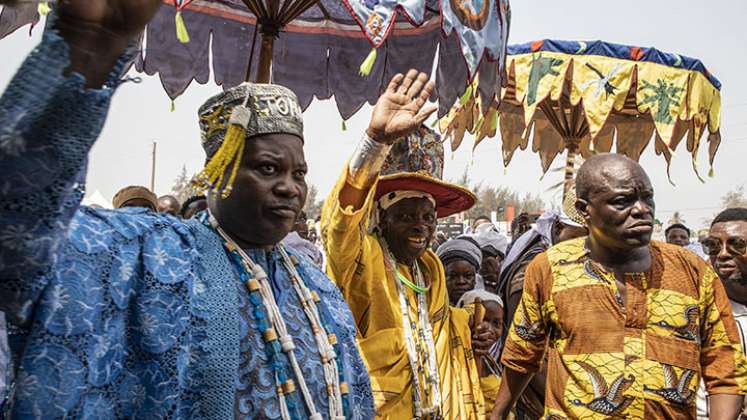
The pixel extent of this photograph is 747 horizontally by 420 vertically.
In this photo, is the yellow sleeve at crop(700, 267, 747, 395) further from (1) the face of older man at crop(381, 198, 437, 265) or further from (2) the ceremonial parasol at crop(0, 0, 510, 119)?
(2) the ceremonial parasol at crop(0, 0, 510, 119)

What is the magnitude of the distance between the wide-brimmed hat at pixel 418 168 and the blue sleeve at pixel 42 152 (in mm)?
2101

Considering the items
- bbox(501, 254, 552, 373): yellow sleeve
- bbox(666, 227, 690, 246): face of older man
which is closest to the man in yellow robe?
bbox(501, 254, 552, 373): yellow sleeve

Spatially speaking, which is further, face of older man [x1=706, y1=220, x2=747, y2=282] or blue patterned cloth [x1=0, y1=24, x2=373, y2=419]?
face of older man [x1=706, y1=220, x2=747, y2=282]

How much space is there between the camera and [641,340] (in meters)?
2.71

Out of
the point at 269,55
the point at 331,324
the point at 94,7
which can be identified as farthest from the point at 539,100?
the point at 94,7

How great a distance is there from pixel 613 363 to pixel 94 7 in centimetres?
246

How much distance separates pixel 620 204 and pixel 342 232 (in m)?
1.27

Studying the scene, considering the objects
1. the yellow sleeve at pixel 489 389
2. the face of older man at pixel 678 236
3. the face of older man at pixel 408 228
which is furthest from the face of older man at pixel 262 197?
the face of older man at pixel 678 236

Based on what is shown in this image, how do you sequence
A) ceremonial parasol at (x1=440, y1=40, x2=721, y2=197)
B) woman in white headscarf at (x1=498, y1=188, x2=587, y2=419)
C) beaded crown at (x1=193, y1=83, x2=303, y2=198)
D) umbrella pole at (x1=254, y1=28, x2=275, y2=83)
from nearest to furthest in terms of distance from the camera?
beaded crown at (x1=193, y1=83, x2=303, y2=198) < woman in white headscarf at (x1=498, y1=188, x2=587, y2=419) < umbrella pole at (x1=254, y1=28, x2=275, y2=83) < ceremonial parasol at (x1=440, y1=40, x2=721, y2=197)

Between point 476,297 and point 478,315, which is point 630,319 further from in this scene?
point 476,297

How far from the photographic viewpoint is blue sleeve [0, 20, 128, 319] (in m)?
0.93

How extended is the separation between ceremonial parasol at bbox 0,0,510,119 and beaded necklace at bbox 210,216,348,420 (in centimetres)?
261

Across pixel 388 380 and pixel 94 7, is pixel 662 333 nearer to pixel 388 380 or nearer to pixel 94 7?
pixel 388 380

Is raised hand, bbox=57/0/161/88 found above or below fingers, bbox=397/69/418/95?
below
